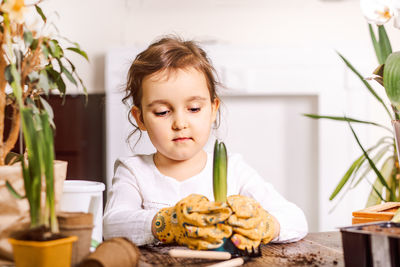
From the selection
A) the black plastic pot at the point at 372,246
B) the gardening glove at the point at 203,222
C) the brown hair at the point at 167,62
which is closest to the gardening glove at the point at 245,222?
the gardening glove at the point at 203,222

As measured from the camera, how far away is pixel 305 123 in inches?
137

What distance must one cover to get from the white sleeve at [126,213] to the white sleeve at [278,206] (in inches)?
10.7

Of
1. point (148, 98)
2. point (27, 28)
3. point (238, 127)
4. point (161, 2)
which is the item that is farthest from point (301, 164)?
point (27, 28)

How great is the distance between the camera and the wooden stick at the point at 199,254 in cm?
82

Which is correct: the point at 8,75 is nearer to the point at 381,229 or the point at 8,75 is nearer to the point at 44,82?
the point at 44,82

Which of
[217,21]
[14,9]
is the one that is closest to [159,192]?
[14,9]

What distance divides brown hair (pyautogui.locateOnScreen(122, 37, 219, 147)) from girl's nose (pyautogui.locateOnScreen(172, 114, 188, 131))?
0.13 metres

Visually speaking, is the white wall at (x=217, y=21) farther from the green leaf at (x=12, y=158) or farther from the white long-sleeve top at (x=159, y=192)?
the green leaf at (x=12, y=158)

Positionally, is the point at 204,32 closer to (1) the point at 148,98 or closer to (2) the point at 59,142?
(2) the point at 59,142

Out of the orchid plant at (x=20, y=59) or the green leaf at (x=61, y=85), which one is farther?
the green leaf at (x=61, y=85)

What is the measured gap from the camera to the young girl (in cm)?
112

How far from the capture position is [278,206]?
4.08 ft

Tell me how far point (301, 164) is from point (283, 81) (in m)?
0.57

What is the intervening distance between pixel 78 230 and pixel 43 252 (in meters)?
0.06
